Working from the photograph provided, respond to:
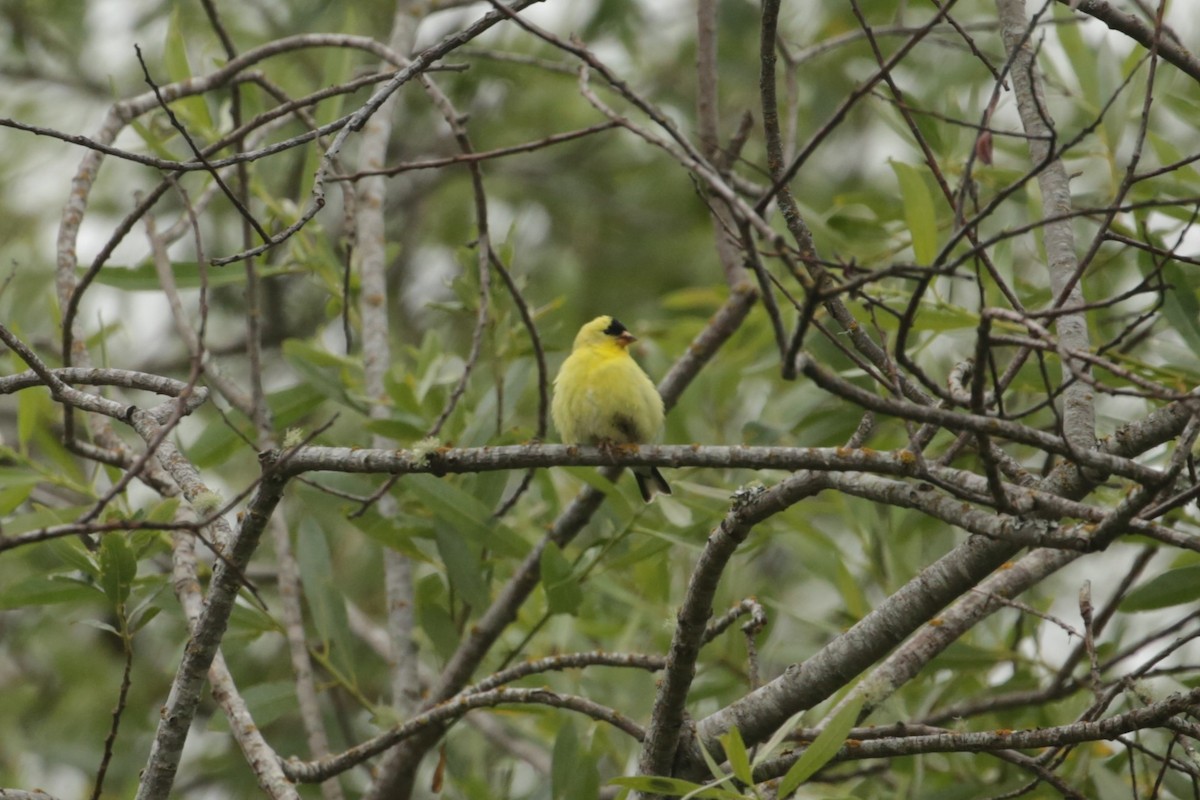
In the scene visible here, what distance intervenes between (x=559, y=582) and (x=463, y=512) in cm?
36

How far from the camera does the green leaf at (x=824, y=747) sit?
2529mm

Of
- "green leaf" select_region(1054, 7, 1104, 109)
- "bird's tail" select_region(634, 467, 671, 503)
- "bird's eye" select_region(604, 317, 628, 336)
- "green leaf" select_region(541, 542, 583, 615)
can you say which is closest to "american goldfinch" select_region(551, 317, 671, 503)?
"bird's tail" select_region(634, 467, 671, 503)

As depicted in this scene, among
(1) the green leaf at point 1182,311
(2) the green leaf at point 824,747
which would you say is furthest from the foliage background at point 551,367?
(2) the green leaf at point 824,747

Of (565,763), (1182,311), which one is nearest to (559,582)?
(565,763)

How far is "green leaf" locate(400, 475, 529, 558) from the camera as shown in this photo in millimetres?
3912

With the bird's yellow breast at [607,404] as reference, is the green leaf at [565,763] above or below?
below

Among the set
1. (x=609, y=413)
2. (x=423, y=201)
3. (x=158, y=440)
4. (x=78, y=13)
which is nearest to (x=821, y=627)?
(x=609, y=413)

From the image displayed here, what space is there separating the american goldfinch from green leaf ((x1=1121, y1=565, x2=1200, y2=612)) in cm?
144

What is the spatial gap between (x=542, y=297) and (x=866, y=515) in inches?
132

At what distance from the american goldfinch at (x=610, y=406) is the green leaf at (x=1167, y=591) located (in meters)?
1.44

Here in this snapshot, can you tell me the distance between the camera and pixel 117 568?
3.00 metres

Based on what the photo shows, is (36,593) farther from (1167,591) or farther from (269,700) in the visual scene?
(1167,591)

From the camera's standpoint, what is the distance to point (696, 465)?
240 centimetres

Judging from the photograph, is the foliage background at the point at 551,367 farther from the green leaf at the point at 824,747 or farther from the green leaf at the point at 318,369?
the green leaf at the point at 824,747
